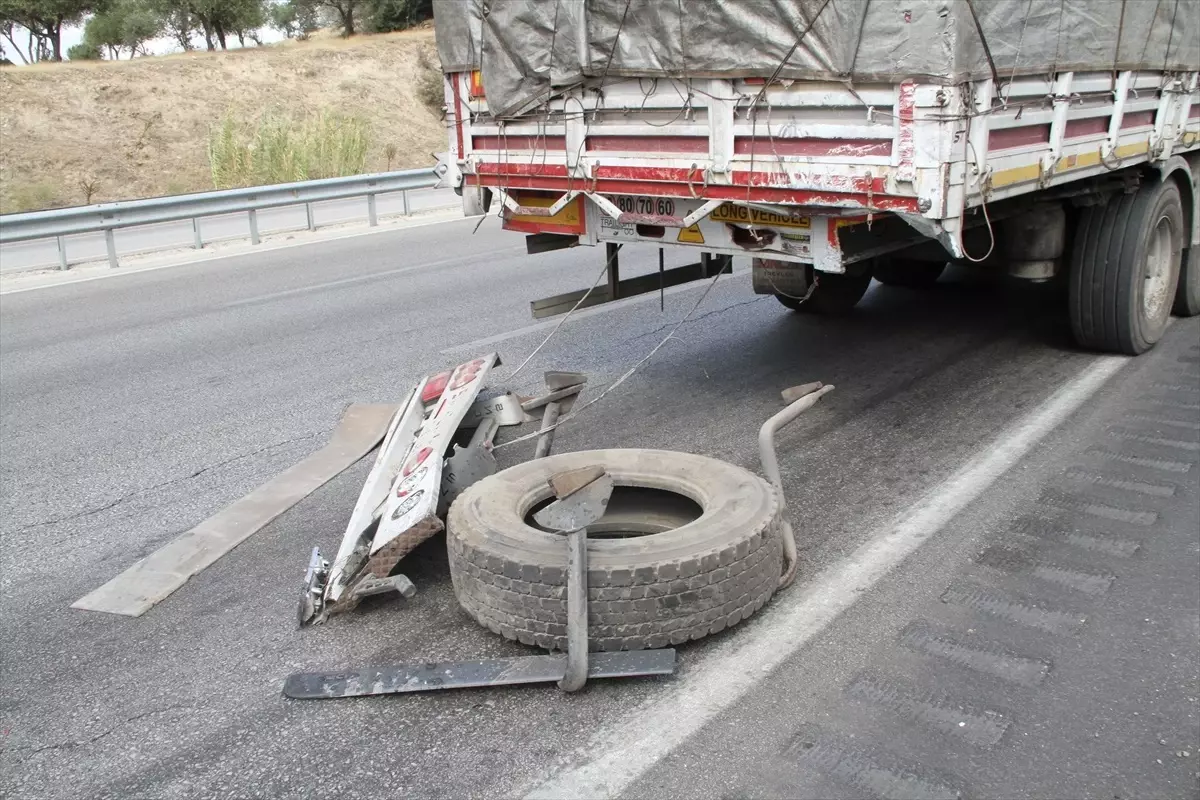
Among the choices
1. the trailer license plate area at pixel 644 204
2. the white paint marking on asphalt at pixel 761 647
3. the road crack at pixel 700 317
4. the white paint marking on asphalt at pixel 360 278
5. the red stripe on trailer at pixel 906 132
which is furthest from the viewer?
the white paint marking on asphalt at pixel 360 278

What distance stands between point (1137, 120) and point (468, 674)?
203 inches

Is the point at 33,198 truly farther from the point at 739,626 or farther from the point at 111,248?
the point at 739,626

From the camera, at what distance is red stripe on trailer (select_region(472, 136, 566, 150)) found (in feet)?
17.5

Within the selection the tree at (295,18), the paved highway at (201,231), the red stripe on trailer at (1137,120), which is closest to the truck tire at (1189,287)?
the red stripe on trailer at (1137,120)

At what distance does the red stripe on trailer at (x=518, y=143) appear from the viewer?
535 cm

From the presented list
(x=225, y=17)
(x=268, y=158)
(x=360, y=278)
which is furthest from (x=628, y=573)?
(x=225, y=17)

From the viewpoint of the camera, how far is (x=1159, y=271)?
6.99 m

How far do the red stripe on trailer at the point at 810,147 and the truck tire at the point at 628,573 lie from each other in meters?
1.48

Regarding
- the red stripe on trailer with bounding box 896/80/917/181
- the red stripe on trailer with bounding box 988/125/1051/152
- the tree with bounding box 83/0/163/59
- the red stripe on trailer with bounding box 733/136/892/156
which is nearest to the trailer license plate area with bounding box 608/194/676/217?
the red stripe on trailer with bounding box 733/136/892/156

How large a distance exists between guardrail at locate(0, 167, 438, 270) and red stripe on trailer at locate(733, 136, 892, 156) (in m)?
6.80

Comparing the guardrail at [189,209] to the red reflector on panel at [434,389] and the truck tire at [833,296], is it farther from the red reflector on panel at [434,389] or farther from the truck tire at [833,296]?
the red reflector on panel at [434,389]

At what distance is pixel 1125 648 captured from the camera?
3389mm

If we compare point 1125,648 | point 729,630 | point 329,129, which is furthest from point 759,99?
point 329,129

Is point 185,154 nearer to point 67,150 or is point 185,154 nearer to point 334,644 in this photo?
point 67,150
